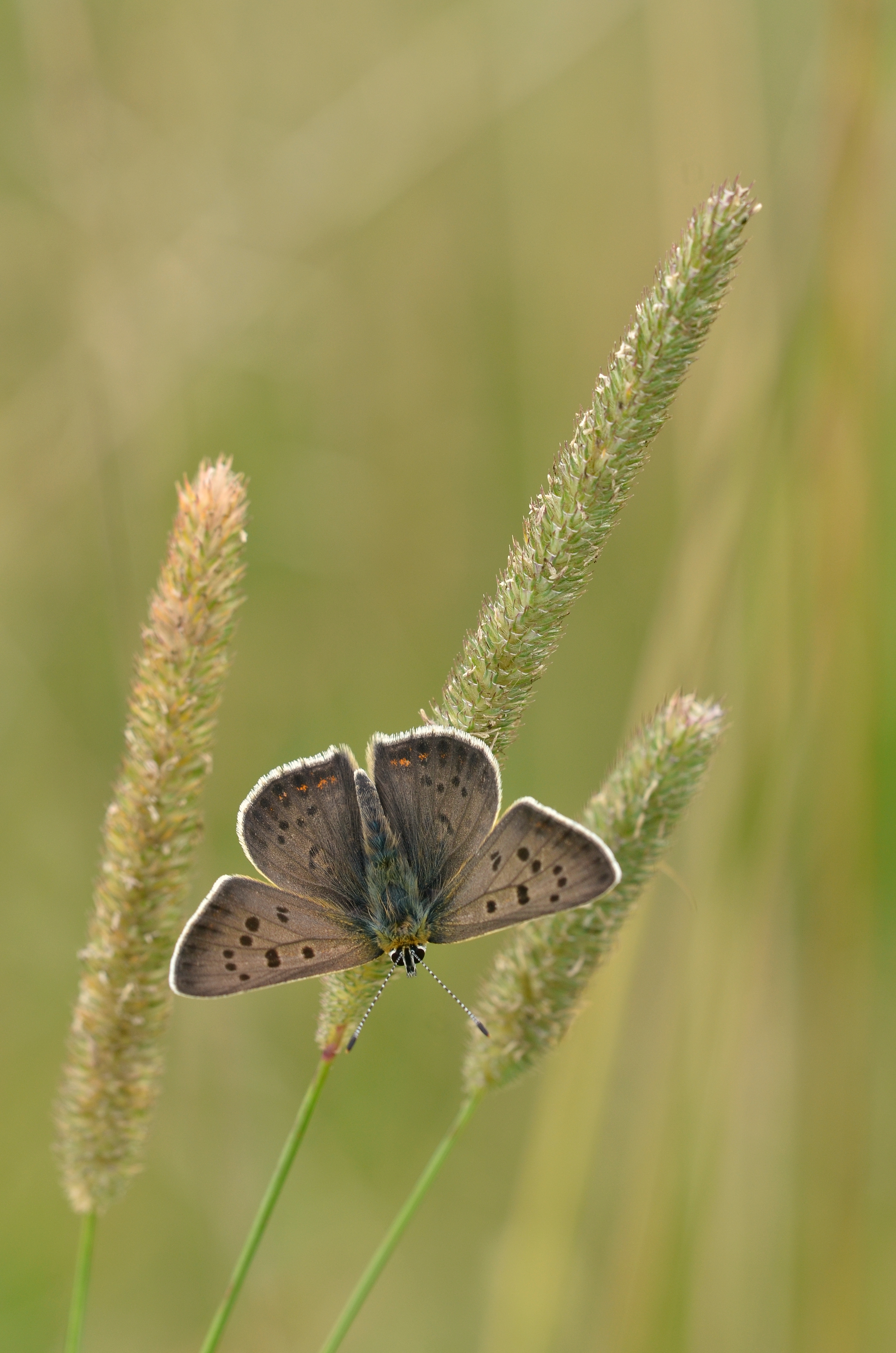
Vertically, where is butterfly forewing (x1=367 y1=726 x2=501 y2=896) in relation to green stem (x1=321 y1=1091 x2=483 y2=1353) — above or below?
above

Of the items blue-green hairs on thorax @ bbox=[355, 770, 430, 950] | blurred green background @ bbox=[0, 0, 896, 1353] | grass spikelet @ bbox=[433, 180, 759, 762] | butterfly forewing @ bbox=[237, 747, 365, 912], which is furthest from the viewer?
blurred green background @ bbox=[0, 0, 896, 1353]

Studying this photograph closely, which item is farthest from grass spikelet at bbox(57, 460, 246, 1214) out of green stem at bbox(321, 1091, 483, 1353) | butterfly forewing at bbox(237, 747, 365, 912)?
green stem at bbox(321, 1091, 483, 1353)

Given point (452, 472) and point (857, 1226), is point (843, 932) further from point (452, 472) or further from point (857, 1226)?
point (452, 472)

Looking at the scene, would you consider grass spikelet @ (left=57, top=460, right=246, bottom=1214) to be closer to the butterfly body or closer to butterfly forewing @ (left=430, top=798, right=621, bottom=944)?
the butterfly body

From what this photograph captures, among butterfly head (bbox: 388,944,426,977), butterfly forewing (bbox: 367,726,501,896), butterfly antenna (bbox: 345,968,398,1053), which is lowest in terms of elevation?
butterfly antenna (bbox: 345,968,398,1053)

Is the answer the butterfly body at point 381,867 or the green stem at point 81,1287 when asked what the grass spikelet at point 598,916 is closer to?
the butterfly body at point 381,867

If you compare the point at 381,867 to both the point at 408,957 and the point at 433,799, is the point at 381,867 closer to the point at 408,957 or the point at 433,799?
the point at 433,799
